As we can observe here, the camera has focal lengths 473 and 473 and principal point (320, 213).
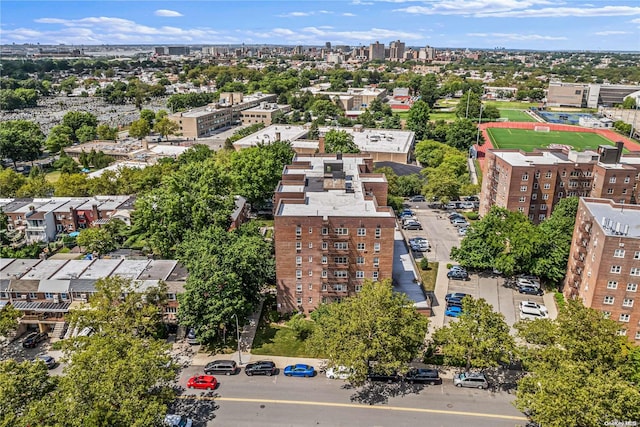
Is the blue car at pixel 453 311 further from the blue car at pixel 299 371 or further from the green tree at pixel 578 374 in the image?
the blue car at pixel 299 371

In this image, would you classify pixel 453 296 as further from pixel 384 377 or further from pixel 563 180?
pixel 563 180

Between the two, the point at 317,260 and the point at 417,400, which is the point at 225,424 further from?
the point at 317,260

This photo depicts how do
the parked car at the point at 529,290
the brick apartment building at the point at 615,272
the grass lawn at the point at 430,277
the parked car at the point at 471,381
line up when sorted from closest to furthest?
the parked car at the point at 471,381 → the brick apartment building at the point at 615,272 → the parked car at the point at 529,290 → the grass lawn at the point at 430,277

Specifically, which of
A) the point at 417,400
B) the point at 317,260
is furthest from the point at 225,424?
the point at 317,260

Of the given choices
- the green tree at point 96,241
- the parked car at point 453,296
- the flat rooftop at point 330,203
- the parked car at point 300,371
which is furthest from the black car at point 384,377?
the green tree at point 96,241

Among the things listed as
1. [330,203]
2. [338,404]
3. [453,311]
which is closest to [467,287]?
[453,311]

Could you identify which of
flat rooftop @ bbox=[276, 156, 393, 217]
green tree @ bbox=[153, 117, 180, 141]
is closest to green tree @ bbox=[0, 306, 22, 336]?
flat rooftop @ bbox=[276, 156, 393, 217]
